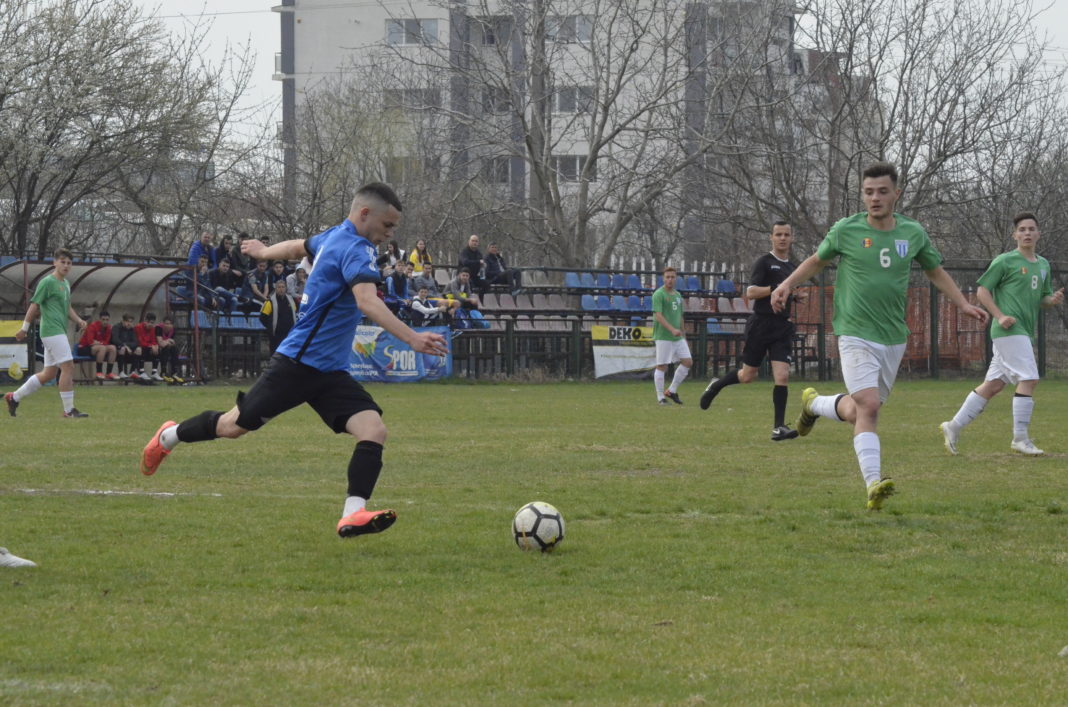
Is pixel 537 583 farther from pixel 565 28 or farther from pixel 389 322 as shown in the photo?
pixel 565 28

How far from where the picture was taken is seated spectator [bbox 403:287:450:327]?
25.5 m

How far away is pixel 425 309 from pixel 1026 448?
15.5 metres

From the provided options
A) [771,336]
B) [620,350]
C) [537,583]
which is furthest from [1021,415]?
[620,350]

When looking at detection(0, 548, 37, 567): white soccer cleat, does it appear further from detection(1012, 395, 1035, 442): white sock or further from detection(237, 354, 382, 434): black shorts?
detection(1012, 395, 1035, 442): white sock

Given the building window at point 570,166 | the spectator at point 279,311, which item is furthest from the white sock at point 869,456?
the building window at point 570,166

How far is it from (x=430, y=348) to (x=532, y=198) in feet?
107

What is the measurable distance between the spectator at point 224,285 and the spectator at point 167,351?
1.11 metres

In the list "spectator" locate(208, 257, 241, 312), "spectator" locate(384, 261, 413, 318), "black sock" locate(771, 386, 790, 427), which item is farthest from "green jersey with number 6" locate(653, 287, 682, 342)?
"spectator" locate(208, 257, 241, 312)

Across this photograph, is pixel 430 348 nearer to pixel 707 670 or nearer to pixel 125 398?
pixel 707 670

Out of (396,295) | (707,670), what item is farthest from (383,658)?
(396,295)

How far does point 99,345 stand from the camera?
24422mm

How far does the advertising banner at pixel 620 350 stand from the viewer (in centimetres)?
2766

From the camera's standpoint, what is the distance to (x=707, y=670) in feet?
13.7

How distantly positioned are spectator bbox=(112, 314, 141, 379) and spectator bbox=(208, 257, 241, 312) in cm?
187
